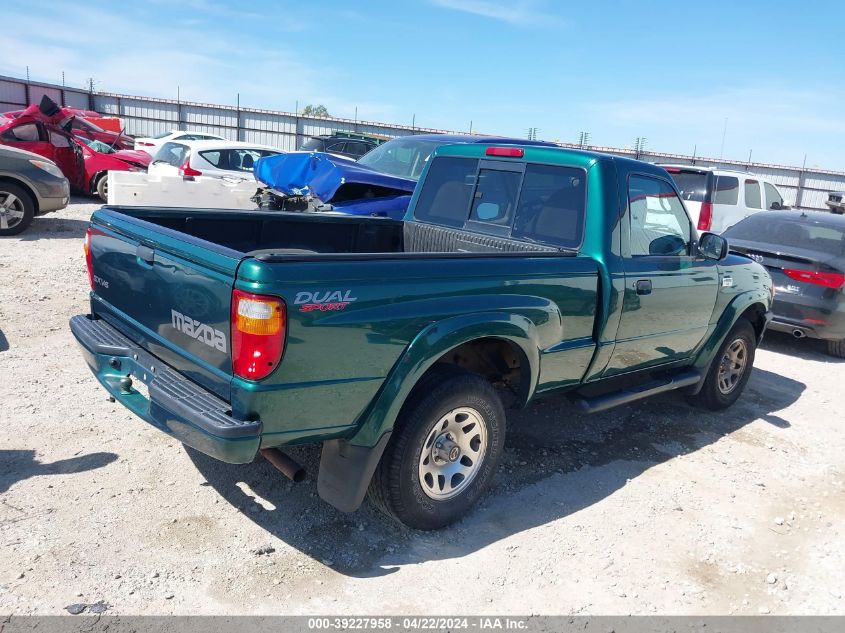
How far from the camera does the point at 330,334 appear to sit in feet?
9.05

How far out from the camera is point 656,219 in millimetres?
4555

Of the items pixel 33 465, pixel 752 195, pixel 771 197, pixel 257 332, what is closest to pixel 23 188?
pixel 33 465

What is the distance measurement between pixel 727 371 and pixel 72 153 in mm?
12684

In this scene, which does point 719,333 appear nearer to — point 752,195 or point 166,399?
point 166,399

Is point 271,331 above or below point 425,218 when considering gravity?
below

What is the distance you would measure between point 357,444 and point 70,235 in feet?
29.6

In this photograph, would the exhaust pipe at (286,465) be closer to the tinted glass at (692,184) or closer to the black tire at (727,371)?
the black tire at (727,371)

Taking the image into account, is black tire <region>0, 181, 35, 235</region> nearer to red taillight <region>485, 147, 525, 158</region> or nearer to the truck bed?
the truck bed

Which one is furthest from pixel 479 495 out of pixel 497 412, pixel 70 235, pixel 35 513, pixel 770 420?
pixel 70 235

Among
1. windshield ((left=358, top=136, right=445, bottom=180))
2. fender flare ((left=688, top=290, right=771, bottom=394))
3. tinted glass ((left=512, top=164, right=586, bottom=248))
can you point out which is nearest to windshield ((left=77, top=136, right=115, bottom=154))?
windshield ((left=358, top=136, right=445, bottom=180))

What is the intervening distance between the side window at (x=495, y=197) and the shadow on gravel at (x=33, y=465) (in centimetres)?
284

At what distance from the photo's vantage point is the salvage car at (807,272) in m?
7.46

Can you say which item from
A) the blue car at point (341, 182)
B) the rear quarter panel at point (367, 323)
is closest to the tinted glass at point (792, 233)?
the blue car at point (341, 182)

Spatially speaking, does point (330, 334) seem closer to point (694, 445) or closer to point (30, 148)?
point (694, 445)
